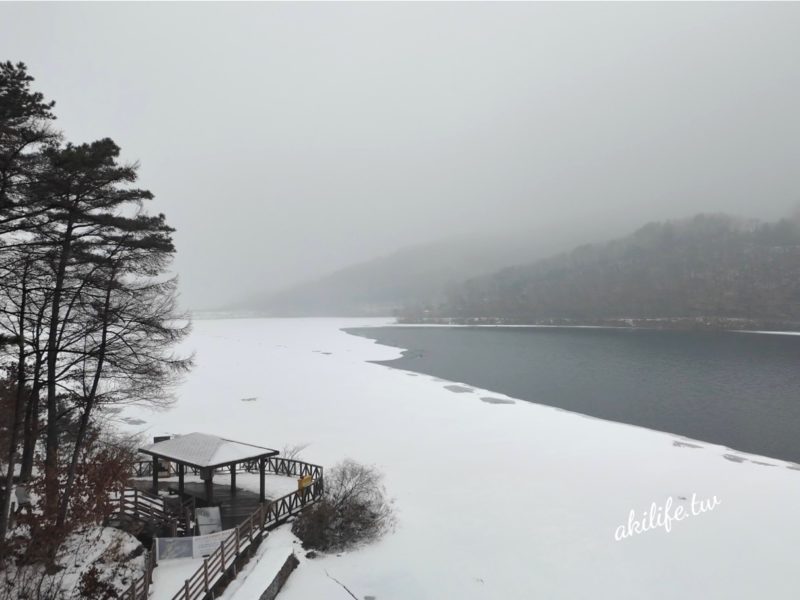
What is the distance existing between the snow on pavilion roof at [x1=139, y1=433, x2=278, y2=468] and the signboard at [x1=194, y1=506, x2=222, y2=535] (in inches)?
66.4

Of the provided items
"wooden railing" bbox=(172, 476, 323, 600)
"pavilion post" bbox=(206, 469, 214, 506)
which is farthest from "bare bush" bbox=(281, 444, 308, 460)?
"pavilion post" bbox=(206, 469, 214, 506)

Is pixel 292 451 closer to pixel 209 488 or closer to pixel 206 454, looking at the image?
pixel 209 488

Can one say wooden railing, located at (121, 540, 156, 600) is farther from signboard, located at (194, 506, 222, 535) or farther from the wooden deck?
the wooden deck

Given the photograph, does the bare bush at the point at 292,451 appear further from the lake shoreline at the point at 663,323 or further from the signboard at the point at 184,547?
the lake shoreline at the point at 663,323

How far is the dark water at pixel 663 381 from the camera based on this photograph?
1375 inches

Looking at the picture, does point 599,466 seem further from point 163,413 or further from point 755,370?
point 755,370

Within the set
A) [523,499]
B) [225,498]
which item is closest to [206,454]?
[225,498]

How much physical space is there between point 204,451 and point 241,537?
3.40 meters

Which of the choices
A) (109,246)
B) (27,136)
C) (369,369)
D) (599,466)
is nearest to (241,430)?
(109,246)

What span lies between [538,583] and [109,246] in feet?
58.0

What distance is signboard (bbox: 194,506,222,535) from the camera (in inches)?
634

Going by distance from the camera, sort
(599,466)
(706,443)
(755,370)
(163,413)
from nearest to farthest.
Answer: (599,466)
(706,443)
(163,413)
(755,370)

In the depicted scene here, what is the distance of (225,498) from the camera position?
19125 mm

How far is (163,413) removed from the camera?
3675cm
